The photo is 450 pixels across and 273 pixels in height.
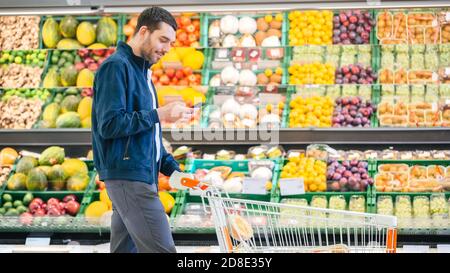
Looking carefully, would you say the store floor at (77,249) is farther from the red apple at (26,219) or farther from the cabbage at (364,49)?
the cabbage at (364,49)

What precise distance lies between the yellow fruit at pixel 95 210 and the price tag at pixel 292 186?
134 centimetres

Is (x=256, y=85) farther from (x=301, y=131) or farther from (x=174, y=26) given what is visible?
(x=174, y=26)

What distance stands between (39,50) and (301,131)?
7.93 ft

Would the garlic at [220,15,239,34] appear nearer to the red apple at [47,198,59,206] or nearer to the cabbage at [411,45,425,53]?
the cabbage at [411,45,425,53]

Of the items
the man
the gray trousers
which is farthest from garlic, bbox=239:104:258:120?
the gray trousers

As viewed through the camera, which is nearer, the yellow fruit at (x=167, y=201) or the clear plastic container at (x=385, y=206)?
the clear plastic container at (x=385, y=206)

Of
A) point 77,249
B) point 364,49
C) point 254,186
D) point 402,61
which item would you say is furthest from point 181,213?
point 402,61

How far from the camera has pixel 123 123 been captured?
4.23 meters

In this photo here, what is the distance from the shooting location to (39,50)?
7.98 m

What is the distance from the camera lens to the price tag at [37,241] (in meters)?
6.91

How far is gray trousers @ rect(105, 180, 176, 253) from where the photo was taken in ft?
14.0

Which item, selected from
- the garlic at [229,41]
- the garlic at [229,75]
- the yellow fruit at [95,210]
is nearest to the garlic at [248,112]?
the garlic at [229,75]

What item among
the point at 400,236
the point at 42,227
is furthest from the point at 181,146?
the point at 400,236

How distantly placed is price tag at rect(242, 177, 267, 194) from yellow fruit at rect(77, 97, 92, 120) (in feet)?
4.94
